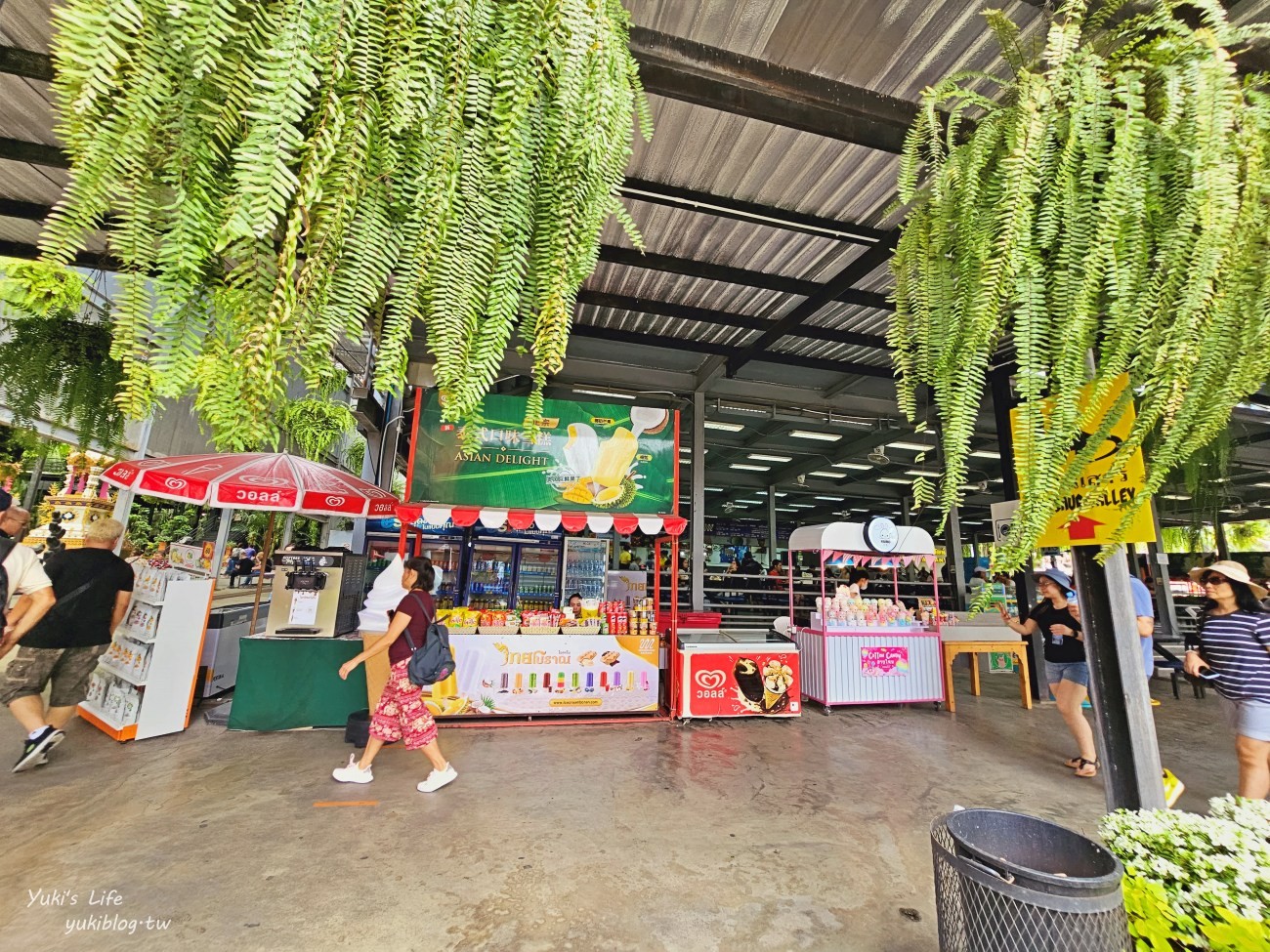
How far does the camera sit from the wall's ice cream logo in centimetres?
578

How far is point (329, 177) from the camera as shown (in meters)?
0.95

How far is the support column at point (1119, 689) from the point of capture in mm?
1896

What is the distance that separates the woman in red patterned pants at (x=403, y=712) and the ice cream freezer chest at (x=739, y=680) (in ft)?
8.34

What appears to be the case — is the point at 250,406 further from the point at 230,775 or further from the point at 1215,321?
the point at 230,775

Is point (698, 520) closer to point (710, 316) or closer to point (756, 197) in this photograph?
point (710, 316)

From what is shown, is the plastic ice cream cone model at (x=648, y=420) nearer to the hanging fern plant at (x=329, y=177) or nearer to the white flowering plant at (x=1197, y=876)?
the hanging fern plant at (x=329, y=177)

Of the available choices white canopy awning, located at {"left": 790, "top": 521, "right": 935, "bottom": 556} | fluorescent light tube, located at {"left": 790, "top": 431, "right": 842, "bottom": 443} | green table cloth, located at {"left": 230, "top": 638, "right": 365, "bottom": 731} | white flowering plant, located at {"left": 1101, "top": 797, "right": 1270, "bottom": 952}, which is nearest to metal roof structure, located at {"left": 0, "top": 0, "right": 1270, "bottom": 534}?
fluorescent light tube, located at {"left": 790, "top": 431, "right": 842, "bottom": 443}

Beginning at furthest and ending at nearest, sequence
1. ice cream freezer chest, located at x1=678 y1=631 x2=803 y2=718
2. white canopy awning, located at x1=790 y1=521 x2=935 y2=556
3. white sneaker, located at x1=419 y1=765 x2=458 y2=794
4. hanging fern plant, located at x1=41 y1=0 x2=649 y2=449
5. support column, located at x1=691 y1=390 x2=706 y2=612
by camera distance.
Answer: support column, located at x1=691 y1=390 x2=706 y2=612, white canopy awning, located at x1=790 y1=521 x2=935 y2=556, ice cream freezer chest, located at x1=678 y1=631 x2=803 y2=718, white sneaker, located at x1=419 y1=765 x2=458 y2=794, hanging fern plant, located at x1=41 y1=0 x2=649 y2=449

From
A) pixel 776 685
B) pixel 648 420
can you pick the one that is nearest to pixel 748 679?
pixel 776 685

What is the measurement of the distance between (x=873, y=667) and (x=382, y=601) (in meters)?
5.44

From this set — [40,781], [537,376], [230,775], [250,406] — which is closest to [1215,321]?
[537,376]

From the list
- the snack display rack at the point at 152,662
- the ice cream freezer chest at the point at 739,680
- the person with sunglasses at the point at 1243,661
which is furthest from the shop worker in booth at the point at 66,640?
the person with sunglasses at the point at 1243,661

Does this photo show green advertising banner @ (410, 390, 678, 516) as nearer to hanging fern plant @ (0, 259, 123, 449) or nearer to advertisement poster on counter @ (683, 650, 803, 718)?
advertisement poster on counter @ (683, 650, 803, 718)

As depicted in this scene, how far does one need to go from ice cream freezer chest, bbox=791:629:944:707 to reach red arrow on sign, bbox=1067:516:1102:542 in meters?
4.59
